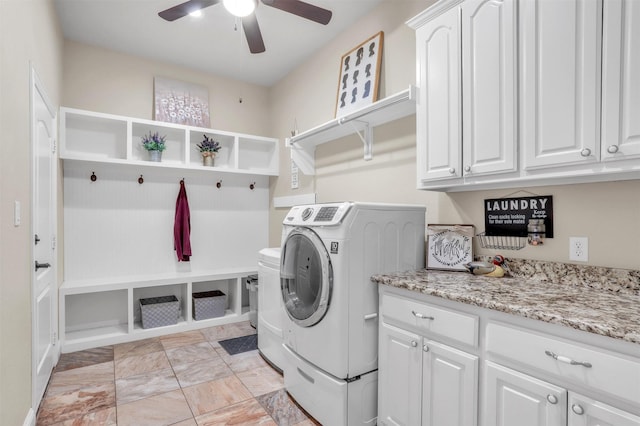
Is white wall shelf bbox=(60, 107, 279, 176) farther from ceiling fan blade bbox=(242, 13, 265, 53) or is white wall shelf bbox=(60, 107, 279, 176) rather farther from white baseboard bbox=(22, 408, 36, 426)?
white baseboard bbox=(22, 408, 36, 426)

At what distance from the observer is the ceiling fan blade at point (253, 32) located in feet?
6.95

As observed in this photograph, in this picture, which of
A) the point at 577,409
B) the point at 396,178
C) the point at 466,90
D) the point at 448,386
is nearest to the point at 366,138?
the point at 396,178

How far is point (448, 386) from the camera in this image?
1.46 m

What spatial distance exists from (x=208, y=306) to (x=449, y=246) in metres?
2.62

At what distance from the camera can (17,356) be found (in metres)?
1.61

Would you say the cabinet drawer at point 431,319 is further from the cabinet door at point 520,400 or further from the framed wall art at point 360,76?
the framed wall art at point 360,76

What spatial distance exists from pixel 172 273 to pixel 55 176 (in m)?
1.42

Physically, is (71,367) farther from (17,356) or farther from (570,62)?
(570,62)

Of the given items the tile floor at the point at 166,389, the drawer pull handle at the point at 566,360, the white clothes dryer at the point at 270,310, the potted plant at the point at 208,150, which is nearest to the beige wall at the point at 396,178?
the drawer pull handle at the point at 566,360

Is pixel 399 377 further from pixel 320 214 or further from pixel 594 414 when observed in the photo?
pixel 320 214

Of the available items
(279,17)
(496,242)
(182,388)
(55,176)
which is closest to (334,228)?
(496,242)

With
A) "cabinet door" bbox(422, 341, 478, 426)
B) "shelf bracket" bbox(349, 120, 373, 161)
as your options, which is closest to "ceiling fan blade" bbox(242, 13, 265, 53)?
"shelf bracket" bbox(349, 120, 373, 161)

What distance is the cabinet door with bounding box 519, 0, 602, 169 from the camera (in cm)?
129

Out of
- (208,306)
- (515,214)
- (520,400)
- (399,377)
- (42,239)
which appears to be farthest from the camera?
(208,306)
